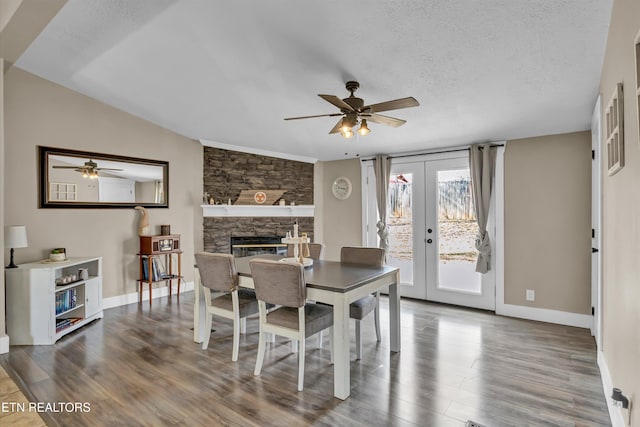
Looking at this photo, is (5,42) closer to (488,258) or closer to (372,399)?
(372,399)

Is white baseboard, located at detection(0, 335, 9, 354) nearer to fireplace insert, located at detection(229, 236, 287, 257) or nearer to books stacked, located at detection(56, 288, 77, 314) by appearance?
books stacked, located at detection(56, 288, 77, 314)

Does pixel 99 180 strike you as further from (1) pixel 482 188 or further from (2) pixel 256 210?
(1) pixel 482 188

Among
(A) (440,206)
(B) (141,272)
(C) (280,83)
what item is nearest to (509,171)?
(A) (440,206)

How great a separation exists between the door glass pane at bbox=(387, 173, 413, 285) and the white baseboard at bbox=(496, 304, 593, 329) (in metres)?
1.33

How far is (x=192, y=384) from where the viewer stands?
254cm

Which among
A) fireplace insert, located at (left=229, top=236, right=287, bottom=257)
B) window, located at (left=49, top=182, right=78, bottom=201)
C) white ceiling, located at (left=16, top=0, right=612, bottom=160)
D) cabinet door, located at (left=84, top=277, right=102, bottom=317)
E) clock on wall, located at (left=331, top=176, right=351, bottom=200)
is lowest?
cabinet door, located at (left=84, top=277, right=102, bottom=317)

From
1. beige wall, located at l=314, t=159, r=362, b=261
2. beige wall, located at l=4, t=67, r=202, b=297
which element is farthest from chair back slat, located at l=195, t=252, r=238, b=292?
beige wall, located at l=314, t=159, r=362, b=261

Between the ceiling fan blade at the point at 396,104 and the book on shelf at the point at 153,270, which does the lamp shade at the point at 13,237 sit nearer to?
the book on shelf at the point at 153,270

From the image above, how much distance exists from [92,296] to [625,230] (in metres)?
4.96

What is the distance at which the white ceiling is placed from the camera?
2307 mm

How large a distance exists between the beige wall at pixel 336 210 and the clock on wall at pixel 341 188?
64mm

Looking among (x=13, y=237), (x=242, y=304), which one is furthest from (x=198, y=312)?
(x=13, y=237)

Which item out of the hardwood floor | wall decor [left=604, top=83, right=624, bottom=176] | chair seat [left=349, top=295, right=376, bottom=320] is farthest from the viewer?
chair seat [left=349, top=295, right=376, bottom=320]

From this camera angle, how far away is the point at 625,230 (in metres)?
1.78
